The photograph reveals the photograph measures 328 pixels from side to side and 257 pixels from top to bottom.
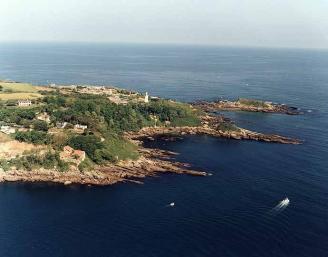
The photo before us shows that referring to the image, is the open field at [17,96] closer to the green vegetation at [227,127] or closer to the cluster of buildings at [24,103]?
the cluster of buildings at [24,103]

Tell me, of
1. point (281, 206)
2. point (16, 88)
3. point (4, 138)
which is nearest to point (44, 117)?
point (4, 138)

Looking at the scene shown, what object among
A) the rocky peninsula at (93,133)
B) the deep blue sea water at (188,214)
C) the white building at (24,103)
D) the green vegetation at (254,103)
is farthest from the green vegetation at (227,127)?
the white building at (24,103)

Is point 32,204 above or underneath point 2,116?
underneath

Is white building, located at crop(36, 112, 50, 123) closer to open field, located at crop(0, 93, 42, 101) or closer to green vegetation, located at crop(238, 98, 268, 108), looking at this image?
open field, located at crop(0, 93, 42, 101)

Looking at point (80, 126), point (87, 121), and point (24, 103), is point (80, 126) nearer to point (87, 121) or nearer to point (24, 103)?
point (87, 121)

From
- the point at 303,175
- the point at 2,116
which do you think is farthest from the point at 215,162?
the point at 2,116

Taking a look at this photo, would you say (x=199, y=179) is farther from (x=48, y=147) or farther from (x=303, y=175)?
(x=48, y=147)

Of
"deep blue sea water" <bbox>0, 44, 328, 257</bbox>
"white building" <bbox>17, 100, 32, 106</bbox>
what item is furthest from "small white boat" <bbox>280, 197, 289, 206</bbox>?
"white building" <bbox>17, 100, 32, 106</bbox>

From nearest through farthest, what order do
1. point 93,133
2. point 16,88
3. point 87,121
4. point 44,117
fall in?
point 93,133 < point 87,121 < point 44,117 < point 16,88
